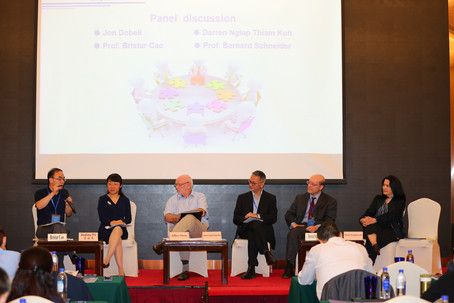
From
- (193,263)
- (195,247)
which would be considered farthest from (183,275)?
(195,247)

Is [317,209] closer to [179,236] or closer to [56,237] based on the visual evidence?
[179,236]

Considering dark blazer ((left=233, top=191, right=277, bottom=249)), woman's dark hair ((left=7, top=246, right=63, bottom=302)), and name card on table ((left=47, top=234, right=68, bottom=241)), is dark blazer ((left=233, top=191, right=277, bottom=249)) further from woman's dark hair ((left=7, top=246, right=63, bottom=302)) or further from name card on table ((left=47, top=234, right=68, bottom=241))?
woman's dark hair ((left=7, top=246, right=63, bottom=302))

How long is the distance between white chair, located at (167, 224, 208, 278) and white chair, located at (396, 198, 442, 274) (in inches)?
82.4

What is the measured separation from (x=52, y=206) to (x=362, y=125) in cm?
379

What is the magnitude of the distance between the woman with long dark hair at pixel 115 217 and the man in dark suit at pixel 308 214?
5.80ft

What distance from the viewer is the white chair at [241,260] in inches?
259

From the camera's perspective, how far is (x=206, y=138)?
7.18m

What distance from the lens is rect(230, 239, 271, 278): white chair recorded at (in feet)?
21.6

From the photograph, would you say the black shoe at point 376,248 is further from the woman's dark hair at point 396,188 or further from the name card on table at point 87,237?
the name card on table at point 87,237

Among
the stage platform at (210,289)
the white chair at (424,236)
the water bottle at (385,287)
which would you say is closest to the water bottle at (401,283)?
the water bottle at (385,287)

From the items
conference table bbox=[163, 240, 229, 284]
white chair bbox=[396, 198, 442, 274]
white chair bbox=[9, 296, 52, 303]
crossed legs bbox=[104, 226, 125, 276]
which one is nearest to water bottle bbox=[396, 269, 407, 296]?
white chair bbox=[9, 296, 52, 303]

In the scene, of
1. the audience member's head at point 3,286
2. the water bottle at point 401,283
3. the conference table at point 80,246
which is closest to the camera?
the audience member's head at point 3,286

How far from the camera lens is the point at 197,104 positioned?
719 centimetres

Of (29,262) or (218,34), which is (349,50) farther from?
(29,262)
